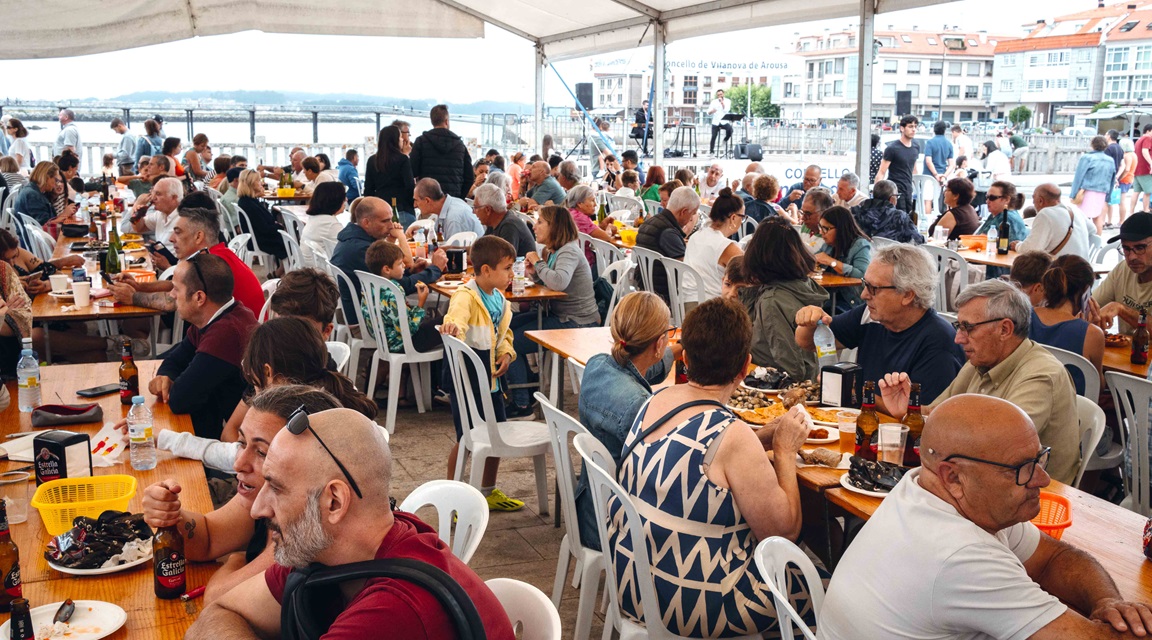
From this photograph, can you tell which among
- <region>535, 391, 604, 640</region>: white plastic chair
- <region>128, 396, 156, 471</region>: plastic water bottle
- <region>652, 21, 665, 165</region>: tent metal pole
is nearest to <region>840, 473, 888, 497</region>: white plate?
<region>535, 391, 604, 640</region>: white plastic chair

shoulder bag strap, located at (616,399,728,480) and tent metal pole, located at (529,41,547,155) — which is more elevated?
tent metal pole, located at (529,41,547,155)

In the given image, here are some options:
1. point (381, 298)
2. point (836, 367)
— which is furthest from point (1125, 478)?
point (381, 298)

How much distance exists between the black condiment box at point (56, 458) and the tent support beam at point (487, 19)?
36.8ft

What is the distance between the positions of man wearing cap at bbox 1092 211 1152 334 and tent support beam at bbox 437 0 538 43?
984cm

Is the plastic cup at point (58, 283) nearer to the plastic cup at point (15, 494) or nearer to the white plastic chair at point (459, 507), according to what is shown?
the plastic cup at point (15, 494)

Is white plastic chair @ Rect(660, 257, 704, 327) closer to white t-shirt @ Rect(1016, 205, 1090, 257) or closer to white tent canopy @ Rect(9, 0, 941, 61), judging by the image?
white t-shirt @ Rect(1016, 205, 1090, 257)

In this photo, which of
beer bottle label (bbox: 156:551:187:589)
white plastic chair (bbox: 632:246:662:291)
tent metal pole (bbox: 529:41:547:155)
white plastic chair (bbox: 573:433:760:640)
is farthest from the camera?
tent metal pole (bbox: 529:41:547:155)

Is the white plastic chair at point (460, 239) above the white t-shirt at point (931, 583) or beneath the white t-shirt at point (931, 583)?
above

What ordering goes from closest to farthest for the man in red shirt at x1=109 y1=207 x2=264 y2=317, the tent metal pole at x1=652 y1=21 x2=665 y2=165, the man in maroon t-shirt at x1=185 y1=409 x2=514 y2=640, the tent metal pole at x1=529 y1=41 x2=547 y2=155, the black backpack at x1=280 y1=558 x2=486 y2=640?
the black backpack at x1=280 y1=558 x2=486 y2=640
the man in maroon t-shirt at x1=185 y1=409 x2=514 y2=640
the man in red shirt at x1=109 y1=207 x2=264 y2=317
the tent metal pole at x1=652 y1=21 x2=665 y2=165
the tent metal pole at x1=529 y1=41 x2=547 y2=155

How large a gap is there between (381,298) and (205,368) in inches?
85.5

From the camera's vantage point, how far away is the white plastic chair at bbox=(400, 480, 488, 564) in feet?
6.79

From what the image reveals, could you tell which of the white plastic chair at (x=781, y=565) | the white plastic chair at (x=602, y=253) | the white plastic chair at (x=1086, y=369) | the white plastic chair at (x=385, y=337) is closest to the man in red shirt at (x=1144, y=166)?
the white plastic chair at (x=602, y=253)

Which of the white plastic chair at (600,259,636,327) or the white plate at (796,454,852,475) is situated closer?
the white plate at (796,454,852,475)

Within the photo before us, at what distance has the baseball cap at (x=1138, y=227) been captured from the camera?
4.45 m
